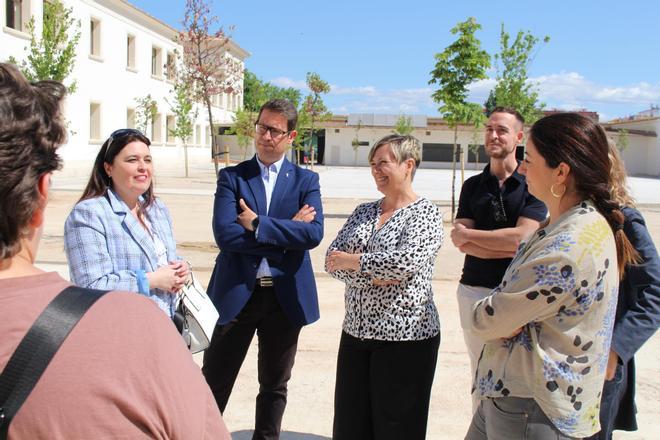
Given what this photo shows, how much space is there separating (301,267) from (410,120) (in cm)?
6362

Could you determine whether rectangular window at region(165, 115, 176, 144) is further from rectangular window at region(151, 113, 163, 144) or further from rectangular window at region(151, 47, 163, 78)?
rectangular window at region(151, 47, 163, 78)

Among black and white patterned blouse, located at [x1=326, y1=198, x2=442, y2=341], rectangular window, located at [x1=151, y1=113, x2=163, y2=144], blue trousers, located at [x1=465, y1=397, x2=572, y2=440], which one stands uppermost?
rectangular window, located at [x1=151, y1=113, x2=163, y2=144]

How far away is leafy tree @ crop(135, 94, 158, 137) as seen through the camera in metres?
35.3

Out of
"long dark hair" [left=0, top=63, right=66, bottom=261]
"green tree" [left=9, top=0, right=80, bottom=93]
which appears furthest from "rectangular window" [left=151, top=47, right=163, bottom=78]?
"long dark hair" [left=0, top=63, right=66, bottom=261]

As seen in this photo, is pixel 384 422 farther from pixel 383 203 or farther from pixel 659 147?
pixel 659 147

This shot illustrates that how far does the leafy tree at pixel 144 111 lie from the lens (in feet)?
116

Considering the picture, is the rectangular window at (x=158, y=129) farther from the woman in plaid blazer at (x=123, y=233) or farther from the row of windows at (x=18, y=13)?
the woman in plaid blazer at (x=123, y=233)

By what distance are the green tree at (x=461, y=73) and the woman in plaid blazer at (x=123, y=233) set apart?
1271cm

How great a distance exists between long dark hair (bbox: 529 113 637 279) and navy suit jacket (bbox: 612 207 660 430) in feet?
1.09

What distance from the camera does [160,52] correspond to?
4206 centimetres

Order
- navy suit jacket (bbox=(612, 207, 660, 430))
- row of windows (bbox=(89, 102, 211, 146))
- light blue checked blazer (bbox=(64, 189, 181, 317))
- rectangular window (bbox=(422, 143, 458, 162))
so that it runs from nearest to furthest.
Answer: navy suit jacket (bbox=(612, 207, 660, 430)) < light blue checked blazer (bbox=(64, 189, 181, 317)) < row of windows (bbox=(89, 102, 211, 146)) < rectangular window (bbox=(422, 143, 458, 162))

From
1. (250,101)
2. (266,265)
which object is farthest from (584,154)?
(250,101)

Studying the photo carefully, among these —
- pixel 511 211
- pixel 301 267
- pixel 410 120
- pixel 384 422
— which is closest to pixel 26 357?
pixel 384 422

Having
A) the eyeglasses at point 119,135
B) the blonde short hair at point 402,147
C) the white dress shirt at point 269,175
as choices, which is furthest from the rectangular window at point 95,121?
the blonde short hair at point 402,147
